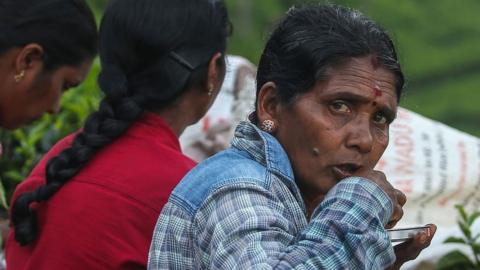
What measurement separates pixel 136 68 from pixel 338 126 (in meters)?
1.01

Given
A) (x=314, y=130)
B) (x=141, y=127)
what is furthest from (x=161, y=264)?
(x=141, y=127)

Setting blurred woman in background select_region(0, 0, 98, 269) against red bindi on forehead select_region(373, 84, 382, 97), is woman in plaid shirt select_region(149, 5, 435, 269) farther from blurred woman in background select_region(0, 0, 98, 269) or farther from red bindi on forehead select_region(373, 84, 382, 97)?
blurred woman in background select_region(0, 0, 98, 269)

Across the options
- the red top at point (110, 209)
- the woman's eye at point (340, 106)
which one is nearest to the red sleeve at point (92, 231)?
the red top at point (110, 209)

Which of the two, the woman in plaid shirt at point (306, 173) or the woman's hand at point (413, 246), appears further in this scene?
the woman's hand at point (413, 246)

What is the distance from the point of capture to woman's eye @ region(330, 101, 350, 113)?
2787 millimetres

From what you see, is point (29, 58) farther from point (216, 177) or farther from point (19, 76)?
point (216, 177)

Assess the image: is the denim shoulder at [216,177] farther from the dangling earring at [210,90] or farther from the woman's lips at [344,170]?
the dangling earring at [210,90]

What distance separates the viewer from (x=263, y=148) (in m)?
2.79

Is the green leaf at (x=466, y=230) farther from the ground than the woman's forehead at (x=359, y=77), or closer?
closer

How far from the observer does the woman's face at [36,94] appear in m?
3.73

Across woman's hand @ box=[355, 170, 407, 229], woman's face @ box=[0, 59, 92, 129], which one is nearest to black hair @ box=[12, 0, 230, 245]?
woman's face @ box=[0, 59, 92, 129]

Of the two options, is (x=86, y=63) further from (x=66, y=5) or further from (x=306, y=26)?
(x=306, y=26)

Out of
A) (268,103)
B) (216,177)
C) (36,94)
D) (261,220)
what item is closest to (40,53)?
(36,94)

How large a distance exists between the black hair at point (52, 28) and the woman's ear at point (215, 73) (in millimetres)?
373
